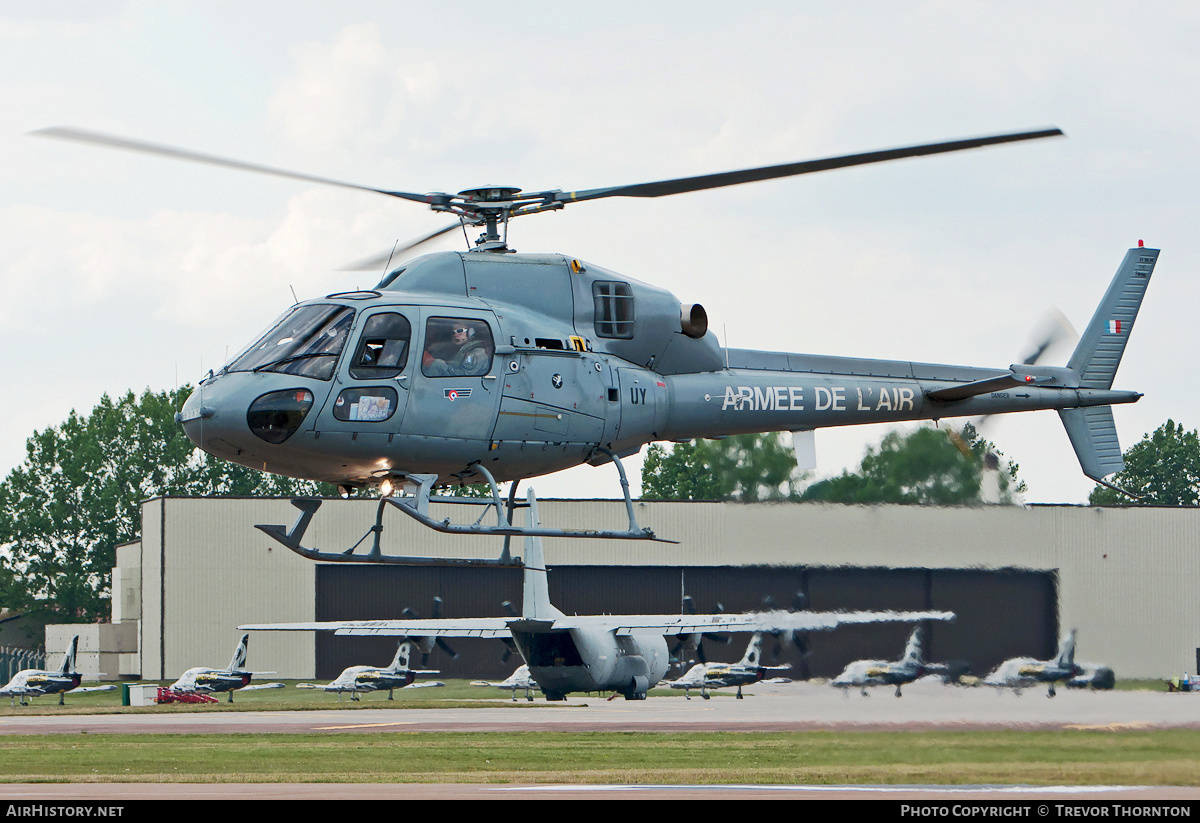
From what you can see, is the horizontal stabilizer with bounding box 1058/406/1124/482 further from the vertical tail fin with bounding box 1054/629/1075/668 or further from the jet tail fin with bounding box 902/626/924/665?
the jet tail fin with bounding box 902/626/924/665

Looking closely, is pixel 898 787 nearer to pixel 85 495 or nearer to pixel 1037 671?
pixel 1037 671

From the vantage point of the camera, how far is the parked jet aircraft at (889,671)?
21.8 metres

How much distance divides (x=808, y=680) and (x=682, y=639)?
20877 mm

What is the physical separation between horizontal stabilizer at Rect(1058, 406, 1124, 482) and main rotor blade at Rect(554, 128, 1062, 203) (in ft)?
25.0

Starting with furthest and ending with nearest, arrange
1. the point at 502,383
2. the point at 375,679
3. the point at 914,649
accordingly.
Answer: the point at 375,679
the point at 914,649
the point at 502,383

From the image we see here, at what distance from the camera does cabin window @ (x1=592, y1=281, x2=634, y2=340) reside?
58.5 ft

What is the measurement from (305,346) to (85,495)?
7615 cm

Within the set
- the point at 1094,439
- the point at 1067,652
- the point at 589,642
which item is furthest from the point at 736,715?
the point at 1094,439

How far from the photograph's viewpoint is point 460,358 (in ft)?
53.1

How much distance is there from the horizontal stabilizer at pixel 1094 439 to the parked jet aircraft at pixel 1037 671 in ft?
8.58

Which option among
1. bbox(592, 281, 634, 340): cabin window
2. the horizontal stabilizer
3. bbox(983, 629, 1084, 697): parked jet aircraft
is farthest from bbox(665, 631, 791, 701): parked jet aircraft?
bbox(592, 281, 634, 340): cabin window

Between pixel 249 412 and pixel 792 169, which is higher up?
pixel 792 169
